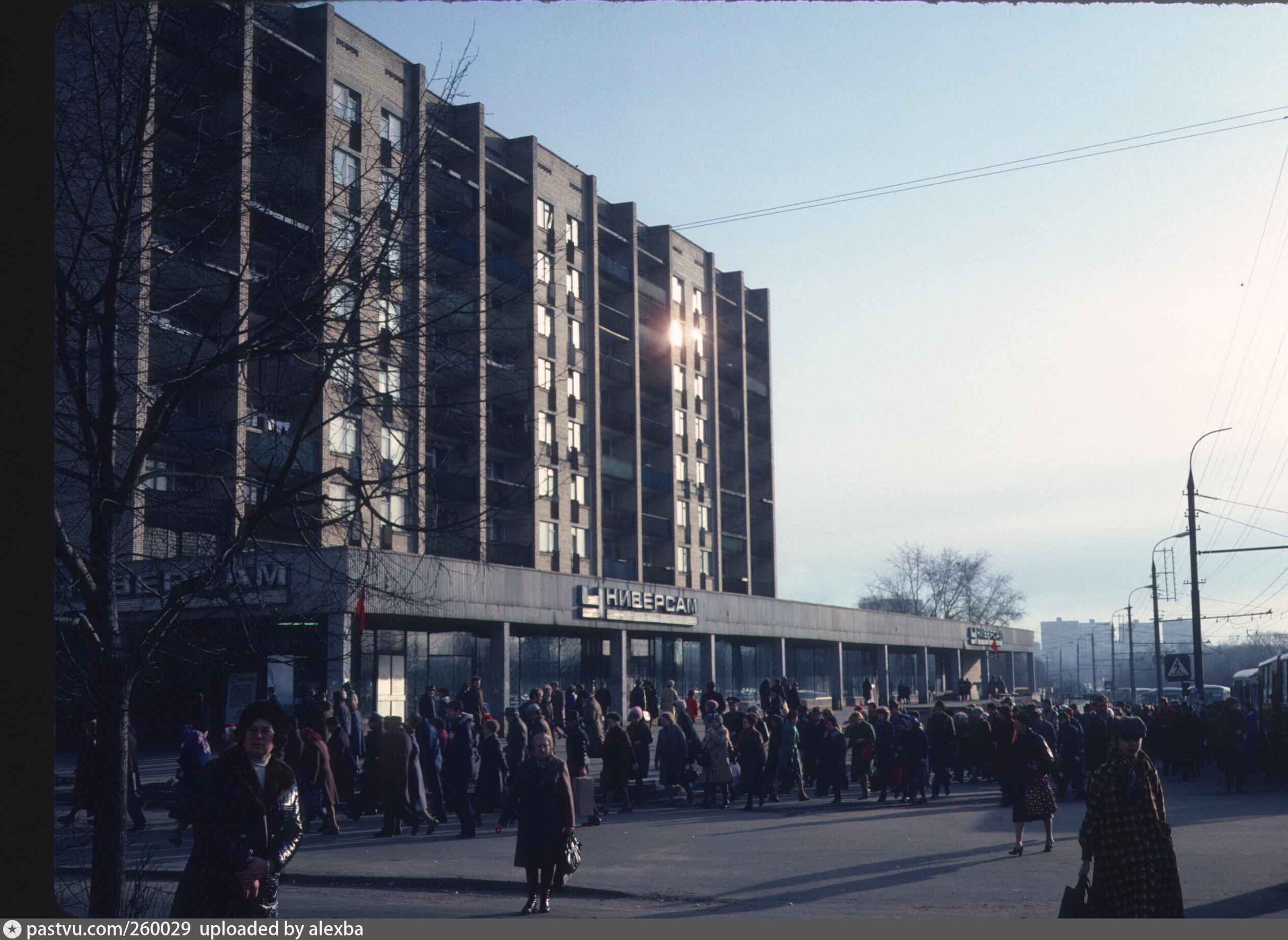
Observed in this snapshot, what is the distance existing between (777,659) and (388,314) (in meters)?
52.2

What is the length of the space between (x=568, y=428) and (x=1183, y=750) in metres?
30.4

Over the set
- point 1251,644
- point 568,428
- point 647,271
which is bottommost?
point 1251,644

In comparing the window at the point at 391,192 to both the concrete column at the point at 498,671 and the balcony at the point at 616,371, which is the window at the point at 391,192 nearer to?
the concrete column at the point at 498,671

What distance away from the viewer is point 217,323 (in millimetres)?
6828

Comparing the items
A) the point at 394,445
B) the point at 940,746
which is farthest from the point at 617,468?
the point at 394,445

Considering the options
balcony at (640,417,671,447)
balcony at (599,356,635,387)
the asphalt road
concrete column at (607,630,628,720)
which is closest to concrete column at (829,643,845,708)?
balcony at (640,417,671,447)

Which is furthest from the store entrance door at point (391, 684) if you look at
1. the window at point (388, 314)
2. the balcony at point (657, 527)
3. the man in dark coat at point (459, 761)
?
the window at point (388, 314)

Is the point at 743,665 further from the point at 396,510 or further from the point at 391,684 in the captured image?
the point at 396,510

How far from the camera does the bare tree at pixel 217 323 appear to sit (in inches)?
248

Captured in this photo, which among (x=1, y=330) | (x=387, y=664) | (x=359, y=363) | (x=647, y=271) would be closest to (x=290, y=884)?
(x=359, y=363)

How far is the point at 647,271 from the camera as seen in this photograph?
62625 millimetres

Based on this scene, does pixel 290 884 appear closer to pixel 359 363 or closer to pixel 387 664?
pixel 359 363

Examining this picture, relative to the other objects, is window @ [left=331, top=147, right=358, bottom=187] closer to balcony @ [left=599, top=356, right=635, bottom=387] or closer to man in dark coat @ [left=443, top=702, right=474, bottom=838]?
man in dark coat @ [left=443, top=702, right=474, bottom=838]

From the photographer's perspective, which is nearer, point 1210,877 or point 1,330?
point 1,330
